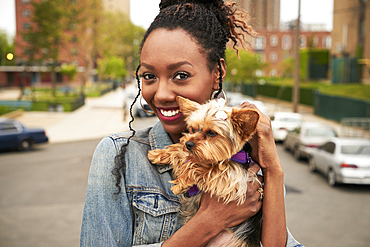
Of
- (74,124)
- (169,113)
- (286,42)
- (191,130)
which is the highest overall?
(286,42)

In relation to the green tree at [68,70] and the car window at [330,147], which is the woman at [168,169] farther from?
the green tree at [68,70]

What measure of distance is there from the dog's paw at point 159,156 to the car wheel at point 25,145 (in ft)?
60.1

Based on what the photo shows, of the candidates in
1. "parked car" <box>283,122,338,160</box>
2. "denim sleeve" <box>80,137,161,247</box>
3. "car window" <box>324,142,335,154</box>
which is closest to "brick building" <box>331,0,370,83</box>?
"parked car" <box>283,122,338,160</box>

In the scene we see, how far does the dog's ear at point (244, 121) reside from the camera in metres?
1.91

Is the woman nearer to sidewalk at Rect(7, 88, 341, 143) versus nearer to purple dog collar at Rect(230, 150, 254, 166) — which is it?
purple dog collar at Rect(230, 150, 254, 166)

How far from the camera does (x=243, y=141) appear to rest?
6.77 ft

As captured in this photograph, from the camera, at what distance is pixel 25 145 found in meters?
18.6

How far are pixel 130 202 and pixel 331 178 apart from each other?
1179 centimetres

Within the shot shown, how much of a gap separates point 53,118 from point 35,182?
20.0m

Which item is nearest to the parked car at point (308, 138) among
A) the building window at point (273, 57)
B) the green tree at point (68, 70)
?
the green tree at point (68, 70)

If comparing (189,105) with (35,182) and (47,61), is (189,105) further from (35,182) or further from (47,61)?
(47,61)

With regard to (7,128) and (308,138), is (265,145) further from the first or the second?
(7,128)

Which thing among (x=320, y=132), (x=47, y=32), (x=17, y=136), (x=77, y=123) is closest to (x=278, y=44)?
(x=47, y=32)

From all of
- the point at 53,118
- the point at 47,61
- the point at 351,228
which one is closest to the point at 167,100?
the point at 351,228
